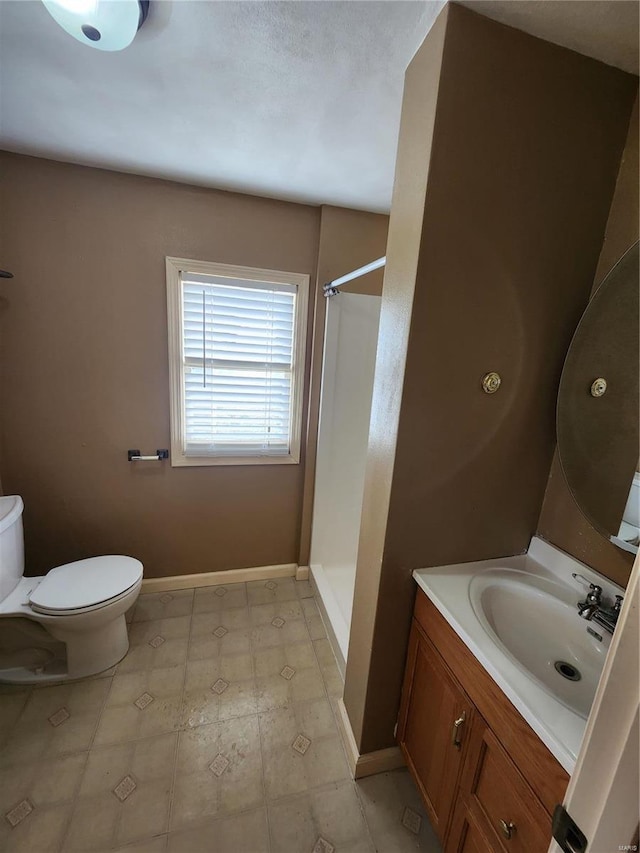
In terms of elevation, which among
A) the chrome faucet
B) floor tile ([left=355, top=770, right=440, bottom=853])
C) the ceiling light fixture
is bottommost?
floor tile ([left=355, top=770, right=440, bottom=853])

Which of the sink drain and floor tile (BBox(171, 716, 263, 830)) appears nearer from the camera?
the sink drain

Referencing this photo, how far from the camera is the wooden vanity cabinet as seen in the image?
28.9 inches

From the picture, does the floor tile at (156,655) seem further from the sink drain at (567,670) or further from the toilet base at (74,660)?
the sink drain at (567,670)

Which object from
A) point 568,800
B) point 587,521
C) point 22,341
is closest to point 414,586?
point 587,521

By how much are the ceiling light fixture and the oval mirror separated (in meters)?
1.42

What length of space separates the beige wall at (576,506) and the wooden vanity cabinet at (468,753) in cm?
52

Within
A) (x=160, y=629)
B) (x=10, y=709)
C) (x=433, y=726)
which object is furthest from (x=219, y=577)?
(x=433, y=726)

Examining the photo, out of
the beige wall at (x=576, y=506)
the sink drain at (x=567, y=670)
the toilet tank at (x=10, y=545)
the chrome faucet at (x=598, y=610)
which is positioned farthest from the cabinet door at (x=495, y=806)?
the toilet tank at (x=10, y=545)

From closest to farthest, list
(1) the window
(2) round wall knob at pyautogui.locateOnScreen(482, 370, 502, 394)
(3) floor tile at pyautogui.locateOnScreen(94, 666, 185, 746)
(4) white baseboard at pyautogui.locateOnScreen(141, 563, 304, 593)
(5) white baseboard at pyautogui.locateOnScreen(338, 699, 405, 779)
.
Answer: (2) round wall knob at pyautogui.locateOnScreen(482, 370, 502, 394) → (5) white baseboard at pyautogui.locateOnScreen(338, 699, 405, 779) → (3) floor tile at pyautogui.locateOnScreen(94, 666, 185, 746) → (1) the window → (4) white baseboard at pyautogui.locateOnScreen(141, 563, 304, 593)

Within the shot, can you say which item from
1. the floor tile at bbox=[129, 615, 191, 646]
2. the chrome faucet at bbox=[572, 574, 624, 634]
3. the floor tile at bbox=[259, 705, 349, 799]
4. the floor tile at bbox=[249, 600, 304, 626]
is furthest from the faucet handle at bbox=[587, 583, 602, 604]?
the floor tile at bbox=[129, 615, 191, 646]

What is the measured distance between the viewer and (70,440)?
6.08 ft

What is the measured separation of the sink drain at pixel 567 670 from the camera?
94cm

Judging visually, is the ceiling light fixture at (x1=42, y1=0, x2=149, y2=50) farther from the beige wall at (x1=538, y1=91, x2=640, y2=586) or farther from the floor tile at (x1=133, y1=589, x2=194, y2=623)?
the floor tile at (x1=133, y1=589, x2=194, y2=623)

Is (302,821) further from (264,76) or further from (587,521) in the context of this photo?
(264,76)
